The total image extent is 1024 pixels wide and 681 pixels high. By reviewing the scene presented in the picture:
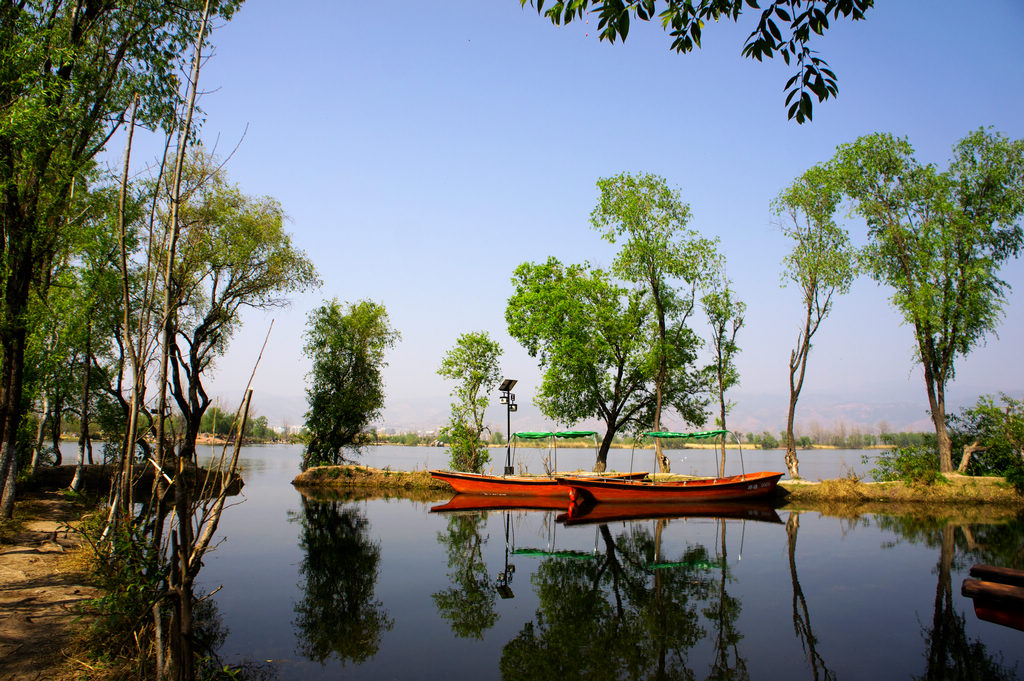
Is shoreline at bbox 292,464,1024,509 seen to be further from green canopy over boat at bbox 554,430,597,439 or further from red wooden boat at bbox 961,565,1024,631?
red wooden boat at bbox 961,565,1024,631

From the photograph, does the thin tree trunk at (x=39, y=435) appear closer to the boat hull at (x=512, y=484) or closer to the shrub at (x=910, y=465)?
the boat hull at (x=512, y=484)

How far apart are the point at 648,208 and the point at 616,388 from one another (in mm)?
9469

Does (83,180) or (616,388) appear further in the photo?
(616,388)

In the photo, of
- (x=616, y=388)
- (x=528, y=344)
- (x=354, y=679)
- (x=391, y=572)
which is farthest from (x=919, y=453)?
(x=354, y=679)

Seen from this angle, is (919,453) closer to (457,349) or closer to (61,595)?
(457,349)

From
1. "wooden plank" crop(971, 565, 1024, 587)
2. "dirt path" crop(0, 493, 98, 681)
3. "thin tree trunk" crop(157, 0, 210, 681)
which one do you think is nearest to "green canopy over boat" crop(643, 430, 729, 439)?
"wooden plank" crop(971, 565, 1024, 587)

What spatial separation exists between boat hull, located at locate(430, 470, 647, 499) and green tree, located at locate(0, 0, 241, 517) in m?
17.0

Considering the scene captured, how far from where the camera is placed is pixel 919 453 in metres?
25.0

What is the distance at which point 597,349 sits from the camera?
29.5 metres

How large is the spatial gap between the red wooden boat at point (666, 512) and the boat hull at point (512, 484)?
2.02 m

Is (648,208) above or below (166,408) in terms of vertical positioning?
above

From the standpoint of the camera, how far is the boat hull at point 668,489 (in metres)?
22.3

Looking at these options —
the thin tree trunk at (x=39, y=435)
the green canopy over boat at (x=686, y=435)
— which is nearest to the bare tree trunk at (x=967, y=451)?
the green canopy over boat at (x=686, y=435)

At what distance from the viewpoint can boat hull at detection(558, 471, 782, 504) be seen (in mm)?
22344
